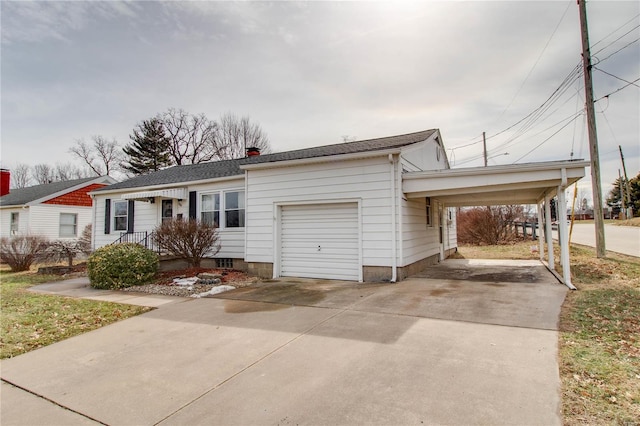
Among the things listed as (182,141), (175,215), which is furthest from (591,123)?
(182,141)

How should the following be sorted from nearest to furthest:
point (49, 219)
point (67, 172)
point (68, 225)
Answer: point (49, 219), point (68, 225), point (67, 172)

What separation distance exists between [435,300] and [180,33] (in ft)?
31.1

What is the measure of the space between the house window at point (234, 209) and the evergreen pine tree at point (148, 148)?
24.4m

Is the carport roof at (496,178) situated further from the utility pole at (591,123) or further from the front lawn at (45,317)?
the front lawn at (45,317)

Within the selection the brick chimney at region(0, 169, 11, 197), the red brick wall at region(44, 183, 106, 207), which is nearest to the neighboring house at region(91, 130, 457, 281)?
the red brick wall at region(44, 183, 106, 207)

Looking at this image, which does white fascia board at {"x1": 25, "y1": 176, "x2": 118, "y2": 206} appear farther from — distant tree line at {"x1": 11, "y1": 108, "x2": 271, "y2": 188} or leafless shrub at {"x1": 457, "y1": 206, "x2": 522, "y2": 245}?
leafless shrub at {"x1": 457, "y1": 206, "x2": 522, "y2": 245}

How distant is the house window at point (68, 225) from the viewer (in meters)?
18.9

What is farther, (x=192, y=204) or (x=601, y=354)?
(x=192, y=204)

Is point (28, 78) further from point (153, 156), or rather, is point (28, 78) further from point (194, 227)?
point (153, 156)

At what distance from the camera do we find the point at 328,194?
8.72m

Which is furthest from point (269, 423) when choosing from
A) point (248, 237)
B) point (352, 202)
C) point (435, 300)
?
point (248, 237)

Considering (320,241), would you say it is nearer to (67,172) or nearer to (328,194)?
(328,194)

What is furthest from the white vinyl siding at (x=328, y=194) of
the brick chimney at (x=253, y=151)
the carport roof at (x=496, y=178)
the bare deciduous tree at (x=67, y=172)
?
the bare deciduous tree at (x=67, y=172)

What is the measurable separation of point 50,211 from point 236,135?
17.1 meters
